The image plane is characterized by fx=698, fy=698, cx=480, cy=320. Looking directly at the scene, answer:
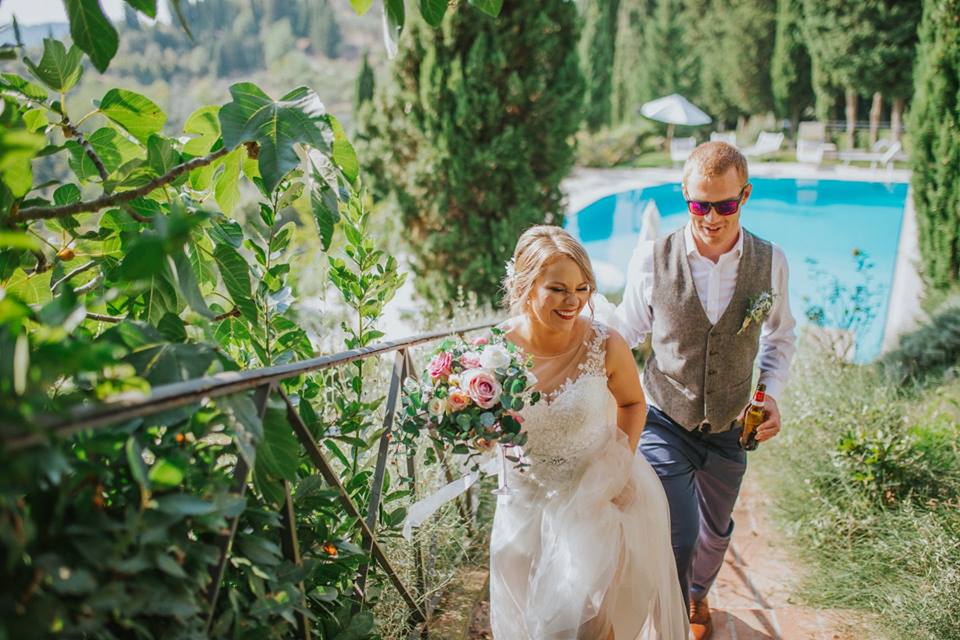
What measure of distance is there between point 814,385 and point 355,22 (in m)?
89.8

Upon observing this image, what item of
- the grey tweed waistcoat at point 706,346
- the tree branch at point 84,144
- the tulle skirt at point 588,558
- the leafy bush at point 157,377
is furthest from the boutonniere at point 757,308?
the tree branch at point 84,144

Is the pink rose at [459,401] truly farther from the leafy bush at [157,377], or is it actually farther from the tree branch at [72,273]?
the tree branch at [72,273]

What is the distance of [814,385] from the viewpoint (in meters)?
4.45

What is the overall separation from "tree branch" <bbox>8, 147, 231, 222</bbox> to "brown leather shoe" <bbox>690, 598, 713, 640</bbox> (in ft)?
8.07

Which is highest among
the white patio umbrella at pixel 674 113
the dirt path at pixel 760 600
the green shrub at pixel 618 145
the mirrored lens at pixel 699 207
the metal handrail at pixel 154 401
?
the metal handrail at pixel 154 401

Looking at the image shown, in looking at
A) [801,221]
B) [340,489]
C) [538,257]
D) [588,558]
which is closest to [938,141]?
[538,257]

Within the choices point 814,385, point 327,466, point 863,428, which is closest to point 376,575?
point 327,466

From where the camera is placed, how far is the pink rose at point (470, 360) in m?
2.12

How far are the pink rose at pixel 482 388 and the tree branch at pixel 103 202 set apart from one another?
0.91m

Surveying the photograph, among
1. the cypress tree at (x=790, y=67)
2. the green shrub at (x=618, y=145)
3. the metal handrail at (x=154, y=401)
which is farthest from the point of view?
the green shrub at (x=618, y=145)

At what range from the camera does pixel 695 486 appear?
276cm

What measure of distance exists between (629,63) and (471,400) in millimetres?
32132

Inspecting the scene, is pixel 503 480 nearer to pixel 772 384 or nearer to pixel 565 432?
pixel 565 432

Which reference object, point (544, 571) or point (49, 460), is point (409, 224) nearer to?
point (544, 571)
